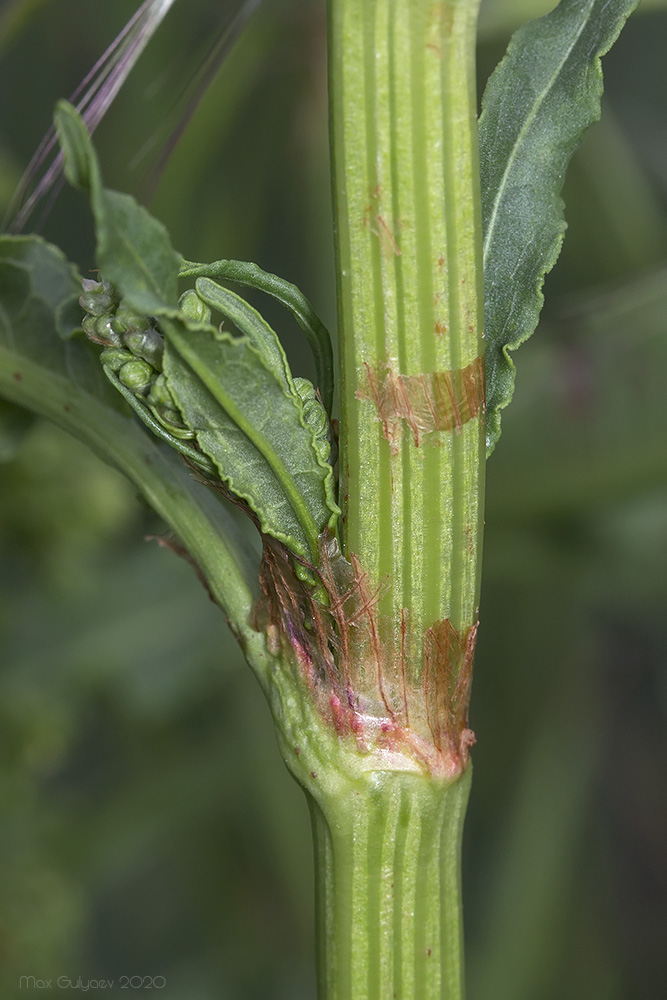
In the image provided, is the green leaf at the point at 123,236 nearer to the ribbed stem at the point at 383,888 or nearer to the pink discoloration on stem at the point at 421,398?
the pink discoloration on stem at the point at 421,398

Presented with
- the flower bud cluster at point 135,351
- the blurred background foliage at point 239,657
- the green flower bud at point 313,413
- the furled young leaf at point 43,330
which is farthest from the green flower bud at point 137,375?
the blurred background foliage at point 239,657

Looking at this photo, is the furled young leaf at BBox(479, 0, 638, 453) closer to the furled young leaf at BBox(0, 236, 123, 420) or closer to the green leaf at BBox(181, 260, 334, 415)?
the green leaf at BBox(181, 260, 334, 415)

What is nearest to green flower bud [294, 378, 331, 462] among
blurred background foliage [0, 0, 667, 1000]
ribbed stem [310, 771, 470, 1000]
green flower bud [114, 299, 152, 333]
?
green flower bud [114, 299, 152, 333]

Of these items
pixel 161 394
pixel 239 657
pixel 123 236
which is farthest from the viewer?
pixel 239 657

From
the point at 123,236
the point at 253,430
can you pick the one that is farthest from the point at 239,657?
the point at 123,236

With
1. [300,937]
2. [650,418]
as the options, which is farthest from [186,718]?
[650,418]

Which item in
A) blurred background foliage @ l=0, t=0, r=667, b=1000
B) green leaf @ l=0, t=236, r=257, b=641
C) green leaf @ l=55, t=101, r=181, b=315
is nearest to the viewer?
green leaf @ l=55, t=101, r=181, b=315

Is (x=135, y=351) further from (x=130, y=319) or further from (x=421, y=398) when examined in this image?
(x=421, y=398)
